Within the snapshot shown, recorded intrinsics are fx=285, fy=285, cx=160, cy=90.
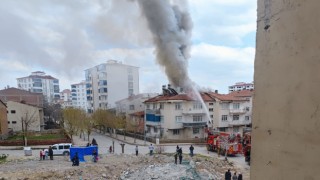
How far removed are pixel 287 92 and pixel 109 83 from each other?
68161 millimetres

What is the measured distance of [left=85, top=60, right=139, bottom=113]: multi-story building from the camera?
67938 mm

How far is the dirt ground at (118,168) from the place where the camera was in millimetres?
16953

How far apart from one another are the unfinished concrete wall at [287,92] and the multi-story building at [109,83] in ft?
213

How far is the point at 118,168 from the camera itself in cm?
1891

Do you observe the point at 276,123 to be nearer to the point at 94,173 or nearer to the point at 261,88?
the point at 261,88

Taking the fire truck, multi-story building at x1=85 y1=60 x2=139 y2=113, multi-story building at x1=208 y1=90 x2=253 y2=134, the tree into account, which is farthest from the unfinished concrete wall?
multi-story building at x1=85 y1=60 x2=139 y2=113

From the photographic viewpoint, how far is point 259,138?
189cm

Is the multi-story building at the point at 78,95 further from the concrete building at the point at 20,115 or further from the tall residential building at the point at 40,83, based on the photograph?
the concrete building at the point at 20,115

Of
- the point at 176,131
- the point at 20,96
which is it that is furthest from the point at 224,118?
the point at 20,96

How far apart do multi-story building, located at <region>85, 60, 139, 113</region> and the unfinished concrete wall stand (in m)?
65.1

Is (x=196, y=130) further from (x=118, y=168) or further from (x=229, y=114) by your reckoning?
(x=118, y=168)

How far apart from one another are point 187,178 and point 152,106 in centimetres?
2371

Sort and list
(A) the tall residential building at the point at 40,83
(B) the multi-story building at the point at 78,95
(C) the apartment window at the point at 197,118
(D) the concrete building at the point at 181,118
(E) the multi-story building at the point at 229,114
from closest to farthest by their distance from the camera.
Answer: (D) the concrete building at the point at 181,118, (C) the apartment window at the point at 197,118, (E) the multi-story building at the point at 229,114, (B) the multi-story building at the point at 78,95, (A) the tall residential building at the point at 40,83

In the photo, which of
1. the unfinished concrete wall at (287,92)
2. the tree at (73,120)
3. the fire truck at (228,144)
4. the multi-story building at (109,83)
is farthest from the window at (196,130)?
the unfinished concrete wall at (287,92)
